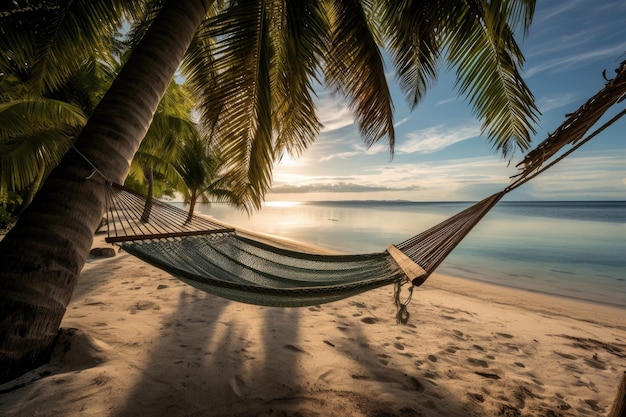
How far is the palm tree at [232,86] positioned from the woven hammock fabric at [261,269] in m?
0.37

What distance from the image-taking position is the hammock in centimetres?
113

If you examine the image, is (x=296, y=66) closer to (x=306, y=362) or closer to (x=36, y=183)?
(x=306, y=362)

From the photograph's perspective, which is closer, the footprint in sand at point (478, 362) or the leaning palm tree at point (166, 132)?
the footprint in sand at point (478, 362)

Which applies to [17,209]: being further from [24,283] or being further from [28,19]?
[24,283]

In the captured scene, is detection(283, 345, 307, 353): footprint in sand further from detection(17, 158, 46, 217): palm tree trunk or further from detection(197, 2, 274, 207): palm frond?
detection(17, 158, 46, 217): palm tree trunk

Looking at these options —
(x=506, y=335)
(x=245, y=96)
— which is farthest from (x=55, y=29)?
(x=506, y=335)

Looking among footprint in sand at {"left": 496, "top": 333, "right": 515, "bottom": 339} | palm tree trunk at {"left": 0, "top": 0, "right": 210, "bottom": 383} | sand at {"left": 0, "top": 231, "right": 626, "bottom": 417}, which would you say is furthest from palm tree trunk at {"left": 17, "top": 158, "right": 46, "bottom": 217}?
footprint in sand at {"left": 496, "top": 333, "right": 515, "bottom": 339}

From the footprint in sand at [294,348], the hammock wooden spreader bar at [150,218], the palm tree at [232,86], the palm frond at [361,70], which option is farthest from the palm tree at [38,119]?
the footprint in sand at [294,348]

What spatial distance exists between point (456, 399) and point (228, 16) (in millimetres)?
2583

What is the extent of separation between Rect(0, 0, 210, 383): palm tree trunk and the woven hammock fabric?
31 centimetres

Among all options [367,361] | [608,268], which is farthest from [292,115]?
[608,268]

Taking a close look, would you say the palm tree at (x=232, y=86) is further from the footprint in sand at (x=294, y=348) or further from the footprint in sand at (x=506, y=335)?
the footprint in sand at (x=506, y=335)

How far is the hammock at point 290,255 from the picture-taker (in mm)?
1128

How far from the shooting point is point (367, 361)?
1.70 metres
